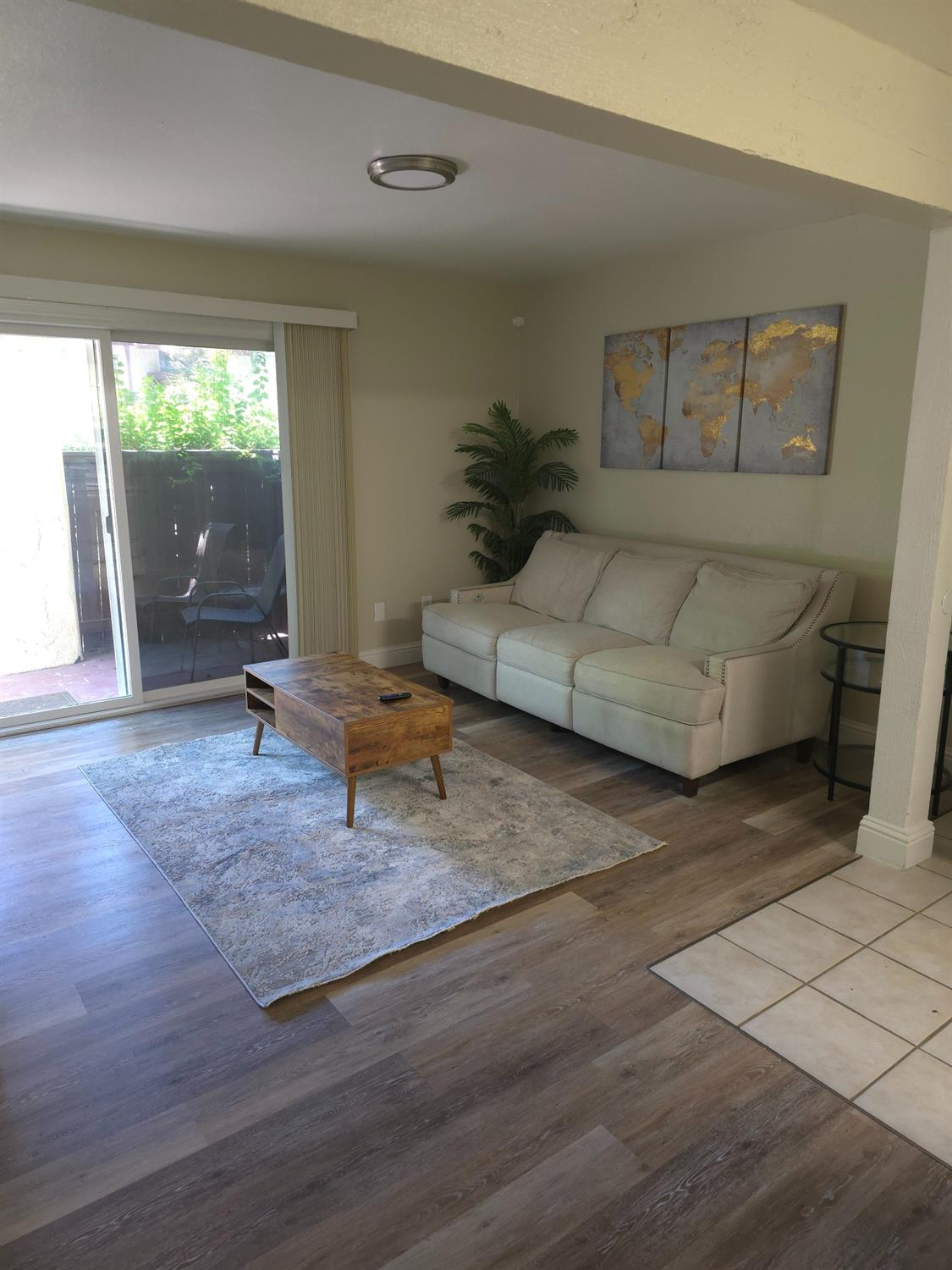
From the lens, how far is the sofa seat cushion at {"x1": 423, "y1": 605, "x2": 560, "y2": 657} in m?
4.44

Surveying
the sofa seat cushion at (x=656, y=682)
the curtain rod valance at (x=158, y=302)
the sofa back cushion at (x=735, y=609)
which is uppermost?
the curtain rod valance at (x=158, y=302)

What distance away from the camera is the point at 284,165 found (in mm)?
3072

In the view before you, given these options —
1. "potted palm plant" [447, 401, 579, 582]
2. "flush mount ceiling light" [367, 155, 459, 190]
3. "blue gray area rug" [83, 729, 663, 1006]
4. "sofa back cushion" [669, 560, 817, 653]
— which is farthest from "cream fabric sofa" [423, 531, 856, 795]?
"flush mount ceiling light" [367, 155, 459, 190]

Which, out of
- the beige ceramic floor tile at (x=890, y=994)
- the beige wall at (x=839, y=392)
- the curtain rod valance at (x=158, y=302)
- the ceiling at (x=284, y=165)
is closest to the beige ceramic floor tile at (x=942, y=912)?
the beige ceramic floor tile at (x=890, y=994)

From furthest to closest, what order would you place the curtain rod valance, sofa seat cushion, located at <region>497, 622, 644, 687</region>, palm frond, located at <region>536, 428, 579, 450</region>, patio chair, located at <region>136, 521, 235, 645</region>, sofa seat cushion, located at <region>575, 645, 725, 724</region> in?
palm frond, located at <region>536, 428, 579, 450</region>, patio chair, located at <region>136, 521, 235, 645</region>, sofa seat cushion, located at <region>497, 622, 644, 687</region>, the curtain rod valance, sofa seat cushion, located at <region>575, 645, 725, 724</region>

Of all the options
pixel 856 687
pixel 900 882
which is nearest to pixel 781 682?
pixel 856 687

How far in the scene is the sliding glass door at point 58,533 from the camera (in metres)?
4.10

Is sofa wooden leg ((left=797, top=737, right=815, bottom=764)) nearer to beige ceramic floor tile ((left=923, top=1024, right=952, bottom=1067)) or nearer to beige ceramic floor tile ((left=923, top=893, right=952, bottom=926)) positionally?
beige ceramic floor tile ((left=923, top=893, right=952, bottom=926))

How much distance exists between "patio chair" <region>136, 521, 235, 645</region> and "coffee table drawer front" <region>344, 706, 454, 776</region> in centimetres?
207

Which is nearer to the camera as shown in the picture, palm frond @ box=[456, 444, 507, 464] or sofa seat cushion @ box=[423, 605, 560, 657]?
sofa seat cushion @ box=[423, 605, 560, 657]

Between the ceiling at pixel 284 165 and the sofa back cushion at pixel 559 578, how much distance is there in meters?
1.61

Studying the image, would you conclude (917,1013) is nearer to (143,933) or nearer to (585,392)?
(143,933)

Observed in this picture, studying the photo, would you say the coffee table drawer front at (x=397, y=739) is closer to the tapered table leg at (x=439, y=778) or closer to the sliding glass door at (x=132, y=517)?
the tapered table leg at (x=439, y=778)

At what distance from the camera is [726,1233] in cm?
158
